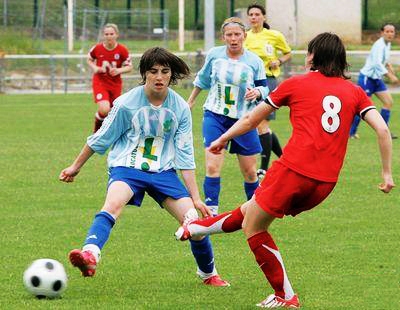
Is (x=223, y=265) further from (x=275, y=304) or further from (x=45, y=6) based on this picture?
(x=45, y=6)

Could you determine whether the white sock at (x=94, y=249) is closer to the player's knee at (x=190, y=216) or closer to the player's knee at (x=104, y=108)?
the player's knee at (x=190, y=216)

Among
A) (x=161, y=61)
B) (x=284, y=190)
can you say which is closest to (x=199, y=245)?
(x=284, y=190)

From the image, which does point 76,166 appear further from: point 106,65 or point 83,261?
point 106,65

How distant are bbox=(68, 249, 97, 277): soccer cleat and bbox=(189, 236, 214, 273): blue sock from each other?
0.89 m

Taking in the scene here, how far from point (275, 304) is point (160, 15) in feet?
123

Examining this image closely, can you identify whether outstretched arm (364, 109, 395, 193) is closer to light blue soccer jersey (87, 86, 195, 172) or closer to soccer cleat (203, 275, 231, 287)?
light blue soccer jersey (87, 86, 195, 172)

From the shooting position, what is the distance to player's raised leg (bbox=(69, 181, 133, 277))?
6.82 meters

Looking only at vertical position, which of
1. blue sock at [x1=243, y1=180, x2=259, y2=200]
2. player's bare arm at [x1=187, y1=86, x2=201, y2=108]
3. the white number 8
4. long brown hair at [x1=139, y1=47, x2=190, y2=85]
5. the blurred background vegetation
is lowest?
the blurred background vegetation

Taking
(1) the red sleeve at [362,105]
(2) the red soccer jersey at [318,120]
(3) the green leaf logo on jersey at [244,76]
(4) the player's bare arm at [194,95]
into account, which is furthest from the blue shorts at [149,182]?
(3) the green leaf logo on jersey at [244,76]

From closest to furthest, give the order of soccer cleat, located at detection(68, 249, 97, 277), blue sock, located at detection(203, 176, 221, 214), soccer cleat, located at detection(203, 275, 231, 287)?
soccer cleat, located at detection(68, 249, 97, 277)
soccer cleat, located at detection(203, 275, 231, 287)
blue sock, located at detection(203, 176, 221, 214)

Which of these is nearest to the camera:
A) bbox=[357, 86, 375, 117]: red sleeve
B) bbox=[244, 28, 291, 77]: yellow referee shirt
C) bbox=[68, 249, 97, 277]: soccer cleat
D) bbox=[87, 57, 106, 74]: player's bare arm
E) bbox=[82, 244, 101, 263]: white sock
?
bbox=[357, 86, 375, 117]: red sleeve

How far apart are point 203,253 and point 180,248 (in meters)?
1.63

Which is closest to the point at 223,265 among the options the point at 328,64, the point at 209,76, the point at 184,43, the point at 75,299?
the point at 75,299

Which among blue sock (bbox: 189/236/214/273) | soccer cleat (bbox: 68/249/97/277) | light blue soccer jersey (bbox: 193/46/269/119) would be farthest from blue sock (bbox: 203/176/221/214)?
soccer cleat (bbox: 68/249/97/277)
